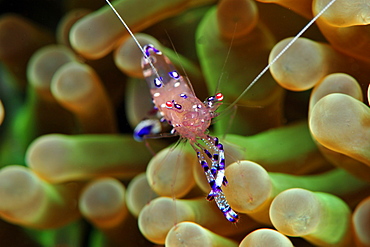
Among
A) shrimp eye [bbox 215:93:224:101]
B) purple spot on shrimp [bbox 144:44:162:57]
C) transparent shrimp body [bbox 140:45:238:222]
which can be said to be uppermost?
purple spot on shrimp [bbox 144:44:162:57]

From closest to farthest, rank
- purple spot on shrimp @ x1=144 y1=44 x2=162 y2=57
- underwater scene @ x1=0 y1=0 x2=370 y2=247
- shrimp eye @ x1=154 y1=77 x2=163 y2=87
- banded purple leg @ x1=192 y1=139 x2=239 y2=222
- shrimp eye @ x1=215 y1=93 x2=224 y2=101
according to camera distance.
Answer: underwater scene @ x1=0 y1=0 x2=370 y2=247 < banded purple leg @ x1=192 y1=139 x2=239 y2=222 < shrimp eye @ x1=215 y1=93 x2=224 y2=101 < purple spot on shrimp @ x1=144 y1=44 x2=162 y2=57 < shrimp eye @ x1=154 y1=77 x2=163 y2=87

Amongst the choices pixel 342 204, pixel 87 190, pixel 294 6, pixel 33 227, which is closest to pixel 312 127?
pixel 342 204

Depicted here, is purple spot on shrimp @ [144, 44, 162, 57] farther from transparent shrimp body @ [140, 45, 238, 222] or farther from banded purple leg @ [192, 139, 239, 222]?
banded purple leg @ [192, 139, 239, 222]

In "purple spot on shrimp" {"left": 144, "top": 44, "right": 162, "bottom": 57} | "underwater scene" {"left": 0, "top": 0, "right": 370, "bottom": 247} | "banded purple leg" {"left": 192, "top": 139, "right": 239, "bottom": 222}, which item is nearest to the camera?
"underwater scene" {"left": 0, "top": 0, "right": 370, "bottom": 247}

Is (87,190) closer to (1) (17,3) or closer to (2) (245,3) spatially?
(2) (245,3)

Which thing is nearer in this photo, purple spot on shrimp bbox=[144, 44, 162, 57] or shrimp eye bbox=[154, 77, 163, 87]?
purple spot on shrimp bbox=[144, 44, 162, 57]

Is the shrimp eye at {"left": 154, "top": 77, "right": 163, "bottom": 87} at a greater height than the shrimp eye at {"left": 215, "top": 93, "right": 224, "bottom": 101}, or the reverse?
the shrimp eye at {"left": 215, "top": 93, "right": 224, "bottom": 101}

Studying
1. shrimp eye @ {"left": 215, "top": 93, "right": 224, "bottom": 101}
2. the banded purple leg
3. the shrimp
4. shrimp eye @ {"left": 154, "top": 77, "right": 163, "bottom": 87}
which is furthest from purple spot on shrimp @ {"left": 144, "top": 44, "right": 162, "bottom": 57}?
the banded purple leg

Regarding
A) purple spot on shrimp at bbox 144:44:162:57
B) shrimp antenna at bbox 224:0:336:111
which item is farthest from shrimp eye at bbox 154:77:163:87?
shrimp antenna at bbox 224:0:336:111

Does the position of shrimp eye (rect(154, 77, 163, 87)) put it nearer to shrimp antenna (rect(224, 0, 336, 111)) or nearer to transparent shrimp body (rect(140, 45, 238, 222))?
transparent shrimp body (rect(140, 45, 238, 222))

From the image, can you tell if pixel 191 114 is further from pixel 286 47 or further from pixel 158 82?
pixel 286 47
